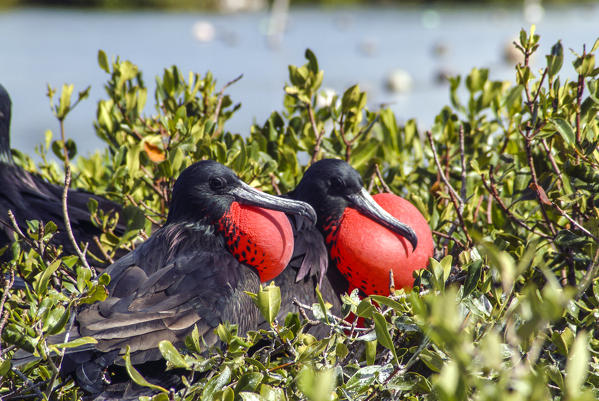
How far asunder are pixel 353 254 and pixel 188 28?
666 inches

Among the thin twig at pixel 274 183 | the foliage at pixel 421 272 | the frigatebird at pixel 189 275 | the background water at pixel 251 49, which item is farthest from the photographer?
the background water at pixel 251 49

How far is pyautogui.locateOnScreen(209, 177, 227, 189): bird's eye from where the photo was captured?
2135mm

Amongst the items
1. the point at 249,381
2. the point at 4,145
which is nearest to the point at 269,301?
the point at 249,381

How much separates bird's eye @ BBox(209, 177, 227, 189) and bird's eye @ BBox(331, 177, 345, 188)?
15.2 inches

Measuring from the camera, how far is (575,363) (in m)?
0.88

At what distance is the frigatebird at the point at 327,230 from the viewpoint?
7.25ft

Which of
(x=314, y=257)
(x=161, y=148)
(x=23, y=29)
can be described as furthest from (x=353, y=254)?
(x=23, y=29)

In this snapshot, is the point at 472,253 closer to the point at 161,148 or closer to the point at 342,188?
the point at 342,188

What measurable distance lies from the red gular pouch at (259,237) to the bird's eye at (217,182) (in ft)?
0.23

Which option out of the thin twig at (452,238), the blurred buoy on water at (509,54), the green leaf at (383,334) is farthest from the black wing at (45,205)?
the blurred buoy on water at (509,54)

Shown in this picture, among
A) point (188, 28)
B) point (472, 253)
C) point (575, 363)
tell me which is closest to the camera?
point (575, 363)

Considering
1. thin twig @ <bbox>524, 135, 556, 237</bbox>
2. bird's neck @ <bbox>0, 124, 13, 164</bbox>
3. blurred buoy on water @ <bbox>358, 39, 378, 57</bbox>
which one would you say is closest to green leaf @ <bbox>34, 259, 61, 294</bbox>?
thin twig @ <bbox>524, 135, 556, 237</bbox>

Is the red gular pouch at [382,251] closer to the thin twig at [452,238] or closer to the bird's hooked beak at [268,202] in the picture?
the thin twig at [452,238]

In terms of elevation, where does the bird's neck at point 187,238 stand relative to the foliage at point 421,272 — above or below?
below
